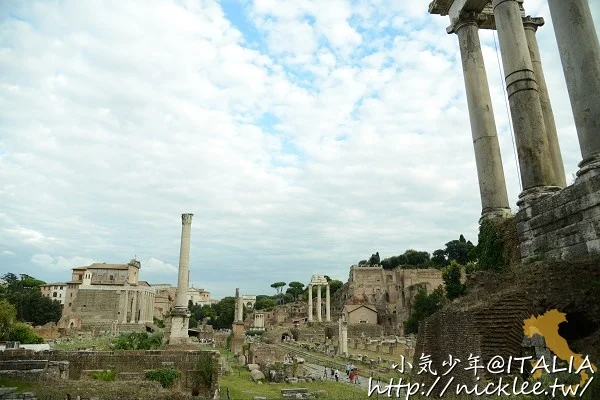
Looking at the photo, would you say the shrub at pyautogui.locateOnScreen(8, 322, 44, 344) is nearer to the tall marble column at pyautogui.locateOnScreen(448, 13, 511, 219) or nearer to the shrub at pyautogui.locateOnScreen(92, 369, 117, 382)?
the shrub at pyautogui.locateOnScreen(92, 369, 117, 382)

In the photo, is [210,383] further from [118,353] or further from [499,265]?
[499,265]

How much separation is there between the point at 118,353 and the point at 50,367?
12.6ft

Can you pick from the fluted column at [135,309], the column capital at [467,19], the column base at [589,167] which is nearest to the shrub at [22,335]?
the column capital at [467,19]

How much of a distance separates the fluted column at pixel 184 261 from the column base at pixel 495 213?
21.0 m

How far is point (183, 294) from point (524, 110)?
2353 centimetres

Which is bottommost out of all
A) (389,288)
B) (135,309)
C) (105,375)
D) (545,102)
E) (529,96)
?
(105,375)

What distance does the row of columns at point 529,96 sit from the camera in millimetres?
8422

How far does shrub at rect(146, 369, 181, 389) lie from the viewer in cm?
1619

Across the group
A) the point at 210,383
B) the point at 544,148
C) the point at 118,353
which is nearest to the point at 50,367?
the point at 118,353

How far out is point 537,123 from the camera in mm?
10070

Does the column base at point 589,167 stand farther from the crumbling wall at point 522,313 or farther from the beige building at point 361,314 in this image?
the beige building at point 361,314

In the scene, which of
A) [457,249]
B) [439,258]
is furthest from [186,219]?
[439,258]

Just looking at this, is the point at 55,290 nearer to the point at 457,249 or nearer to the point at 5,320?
the point at 5,320

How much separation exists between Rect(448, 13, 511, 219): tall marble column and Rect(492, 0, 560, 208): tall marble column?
4.57 ft
